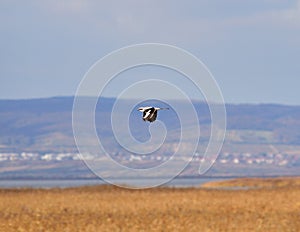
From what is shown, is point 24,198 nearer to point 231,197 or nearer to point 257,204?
point 231,197

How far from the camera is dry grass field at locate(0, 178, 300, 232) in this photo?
4394cm

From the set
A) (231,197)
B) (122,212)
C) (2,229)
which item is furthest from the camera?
(231,197)

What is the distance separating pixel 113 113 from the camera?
83.9ft

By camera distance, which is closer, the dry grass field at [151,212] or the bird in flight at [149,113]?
the bird in flight at [149,113]

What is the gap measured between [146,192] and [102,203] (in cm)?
1625

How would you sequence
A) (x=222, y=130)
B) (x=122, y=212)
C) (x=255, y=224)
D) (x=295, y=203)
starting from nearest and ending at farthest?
(x=222, y=130)
(x=255, y=224)
(x=122, y=212)
(x=295, y=203)

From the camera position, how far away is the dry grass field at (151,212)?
43.9m

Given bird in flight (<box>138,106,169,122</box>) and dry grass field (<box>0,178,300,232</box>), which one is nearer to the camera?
bird in flight (<box>138,106,169,122</box>)

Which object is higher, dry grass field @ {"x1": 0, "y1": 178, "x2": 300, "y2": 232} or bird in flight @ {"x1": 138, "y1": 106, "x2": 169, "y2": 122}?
bird in flight @ {"x1": 138, "y1": 106, "x2": 169, "y2": 122}

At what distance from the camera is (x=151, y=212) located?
55625 mm

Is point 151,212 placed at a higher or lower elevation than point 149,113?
lower

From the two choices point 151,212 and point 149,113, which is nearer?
point 149,113

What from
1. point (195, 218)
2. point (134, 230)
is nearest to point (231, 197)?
point (195, 218)

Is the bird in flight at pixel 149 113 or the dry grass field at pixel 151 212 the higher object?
the bird in flight at pixel 149 113
